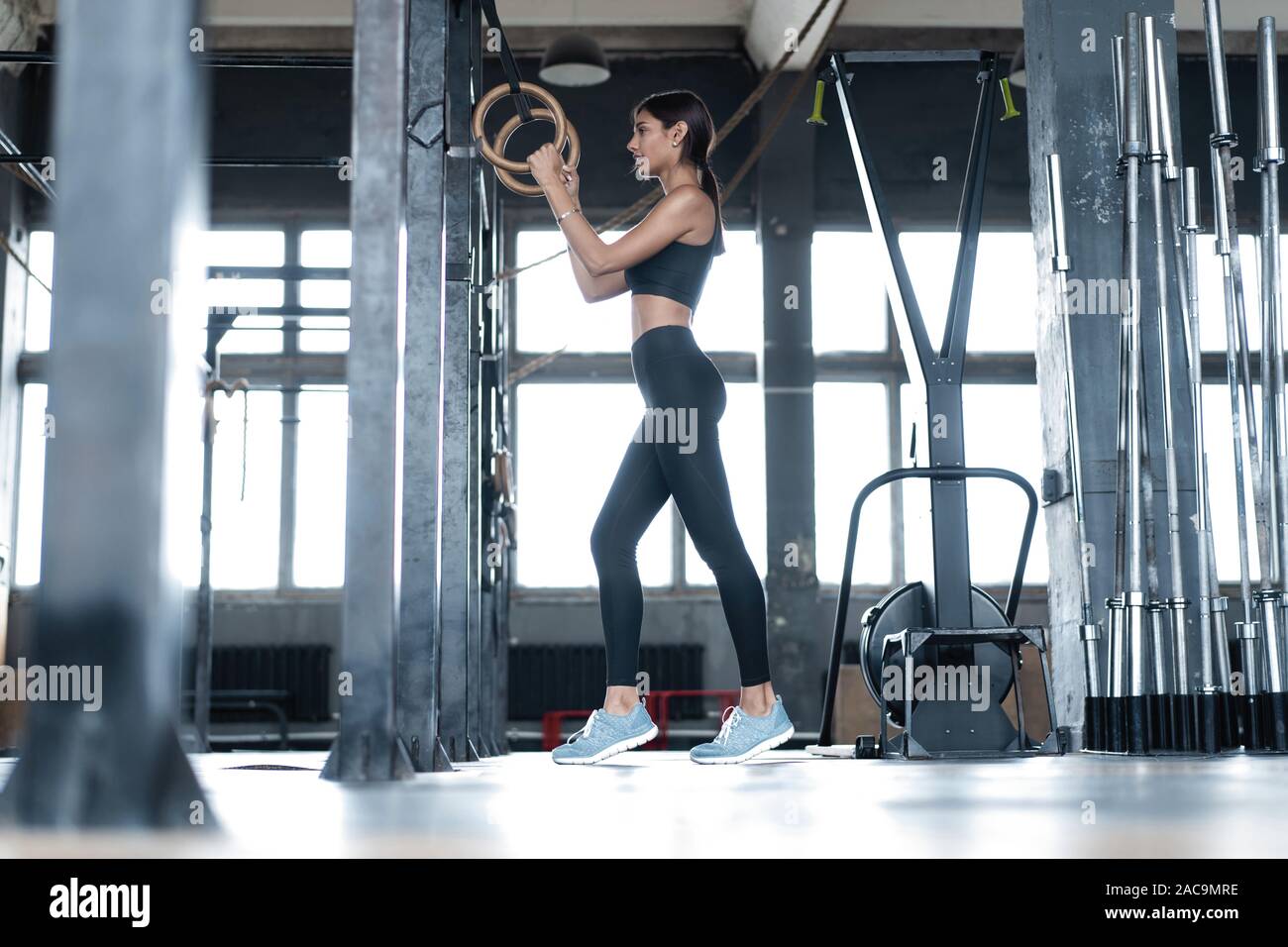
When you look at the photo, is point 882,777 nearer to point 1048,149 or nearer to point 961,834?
point 961,834

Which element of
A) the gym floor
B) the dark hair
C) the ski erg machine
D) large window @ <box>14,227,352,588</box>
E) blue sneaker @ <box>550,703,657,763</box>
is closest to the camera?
the gym floor

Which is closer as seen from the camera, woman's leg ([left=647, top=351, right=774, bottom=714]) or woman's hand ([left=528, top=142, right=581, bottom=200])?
woman's hand ([left=528, top=142, right=581, bottom=200])

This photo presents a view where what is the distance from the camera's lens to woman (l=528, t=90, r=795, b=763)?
8.56 feet

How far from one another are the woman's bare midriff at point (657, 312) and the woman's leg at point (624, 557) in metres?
0.24

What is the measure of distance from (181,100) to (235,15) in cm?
1045

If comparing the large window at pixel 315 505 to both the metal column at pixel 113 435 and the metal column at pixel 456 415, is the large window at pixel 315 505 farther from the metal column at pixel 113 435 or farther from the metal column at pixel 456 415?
the metal column at pixel 113 435

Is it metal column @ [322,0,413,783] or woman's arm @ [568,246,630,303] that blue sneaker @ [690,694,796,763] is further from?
metal column @ [322,0,413,783]

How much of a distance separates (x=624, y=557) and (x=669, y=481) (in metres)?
0.17

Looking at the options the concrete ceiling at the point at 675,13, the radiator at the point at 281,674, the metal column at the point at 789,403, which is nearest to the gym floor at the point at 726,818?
the metal column at the point at 789,403

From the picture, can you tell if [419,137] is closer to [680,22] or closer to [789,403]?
[789,403]

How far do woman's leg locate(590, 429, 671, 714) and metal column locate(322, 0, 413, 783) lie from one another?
1031 mm

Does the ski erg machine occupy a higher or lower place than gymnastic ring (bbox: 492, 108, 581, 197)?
lower

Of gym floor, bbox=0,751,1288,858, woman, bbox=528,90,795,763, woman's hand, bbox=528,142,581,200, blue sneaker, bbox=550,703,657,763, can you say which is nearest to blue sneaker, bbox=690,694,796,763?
woman, bbox=528,90,795,763
